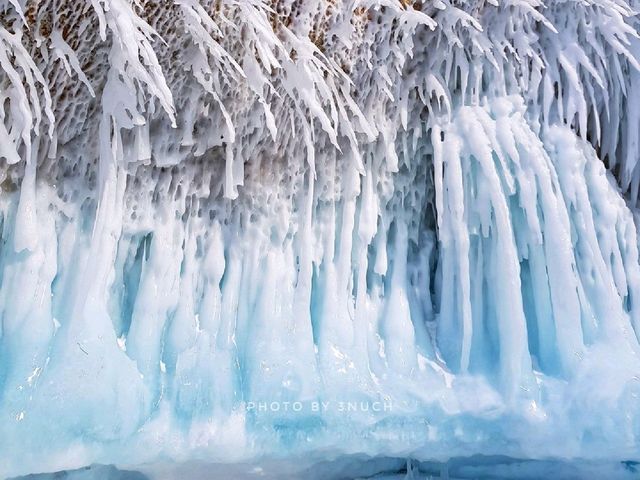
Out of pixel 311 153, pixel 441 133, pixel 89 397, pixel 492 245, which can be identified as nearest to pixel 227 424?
pixel 89 397

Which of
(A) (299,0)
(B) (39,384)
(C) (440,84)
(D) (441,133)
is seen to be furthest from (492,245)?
(B) (39,384)

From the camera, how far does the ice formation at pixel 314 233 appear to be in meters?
1.80

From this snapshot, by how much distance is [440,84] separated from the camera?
7.35ft

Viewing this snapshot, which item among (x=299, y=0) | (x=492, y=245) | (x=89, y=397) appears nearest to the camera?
(x=89, y=397)

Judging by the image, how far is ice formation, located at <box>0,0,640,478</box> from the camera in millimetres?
1805

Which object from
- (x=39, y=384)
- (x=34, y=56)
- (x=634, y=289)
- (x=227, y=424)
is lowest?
(x=227, y=424)

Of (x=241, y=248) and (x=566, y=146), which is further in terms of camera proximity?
(x=566, y=146)

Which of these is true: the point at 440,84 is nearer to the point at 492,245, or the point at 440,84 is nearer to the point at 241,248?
the point at 492,245

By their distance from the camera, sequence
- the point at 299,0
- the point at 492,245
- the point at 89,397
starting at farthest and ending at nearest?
the point at 492,245, the point at 299,0, the point at 89,397

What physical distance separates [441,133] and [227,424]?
48.0 inches

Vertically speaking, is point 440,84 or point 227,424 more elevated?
point 440,84

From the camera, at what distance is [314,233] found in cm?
216

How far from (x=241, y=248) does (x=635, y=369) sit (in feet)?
4.31

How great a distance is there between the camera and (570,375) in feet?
6.77
